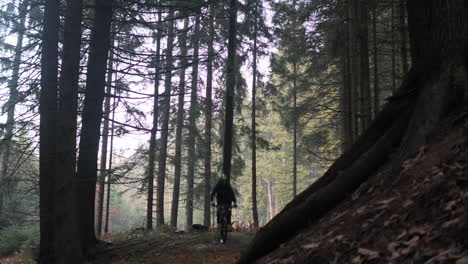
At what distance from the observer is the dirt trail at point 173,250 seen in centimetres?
878

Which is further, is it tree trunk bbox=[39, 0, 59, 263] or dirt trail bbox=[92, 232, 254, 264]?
dirt trail bbox=[92, 232, 254, 264]

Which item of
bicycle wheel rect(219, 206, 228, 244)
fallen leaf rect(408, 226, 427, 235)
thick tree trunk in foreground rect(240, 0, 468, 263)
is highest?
thick tree trunk in foreground rect(240, 0, 468, 263)

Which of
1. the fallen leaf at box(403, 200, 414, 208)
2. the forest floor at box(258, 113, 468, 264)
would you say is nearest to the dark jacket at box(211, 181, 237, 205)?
the forest floor at box(258, 113, 468, 264)

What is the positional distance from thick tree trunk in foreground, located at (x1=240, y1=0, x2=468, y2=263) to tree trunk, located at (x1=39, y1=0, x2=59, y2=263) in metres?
5.03

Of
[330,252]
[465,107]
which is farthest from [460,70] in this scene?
[330,252]

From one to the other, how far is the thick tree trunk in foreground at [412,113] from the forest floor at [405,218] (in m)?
0.20

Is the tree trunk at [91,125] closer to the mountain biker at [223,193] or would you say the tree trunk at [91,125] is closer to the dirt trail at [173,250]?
the dirt trail at [173,250]

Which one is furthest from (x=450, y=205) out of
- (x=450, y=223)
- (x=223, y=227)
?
(x=223, y=227)

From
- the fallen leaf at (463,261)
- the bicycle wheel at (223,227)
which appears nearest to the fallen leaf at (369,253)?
the fallen leaf at (463,261)

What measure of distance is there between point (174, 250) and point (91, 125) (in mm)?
4048

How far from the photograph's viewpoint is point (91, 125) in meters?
9.31

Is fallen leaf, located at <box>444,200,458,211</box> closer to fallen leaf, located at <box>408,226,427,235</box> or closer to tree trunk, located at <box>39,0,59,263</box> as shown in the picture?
fallen leaf, located at <box>408,226,427,235</box>

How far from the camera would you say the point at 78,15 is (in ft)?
23.1

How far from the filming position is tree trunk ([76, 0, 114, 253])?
9.18 m
